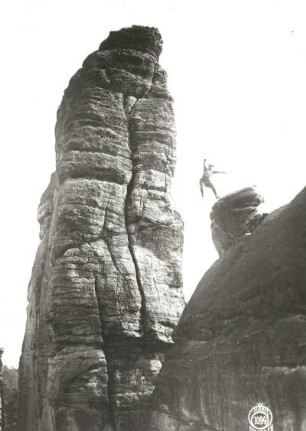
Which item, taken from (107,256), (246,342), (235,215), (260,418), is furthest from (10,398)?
(260,418)

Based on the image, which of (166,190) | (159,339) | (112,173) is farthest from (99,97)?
(159,339)

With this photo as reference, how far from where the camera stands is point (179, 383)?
13.8 meters

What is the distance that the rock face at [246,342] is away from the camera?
34.2ft

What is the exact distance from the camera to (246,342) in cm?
1155

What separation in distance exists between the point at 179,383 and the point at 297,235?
5076 millimetres

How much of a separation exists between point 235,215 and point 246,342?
5.43 meters

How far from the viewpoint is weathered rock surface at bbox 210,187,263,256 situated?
1595 cm

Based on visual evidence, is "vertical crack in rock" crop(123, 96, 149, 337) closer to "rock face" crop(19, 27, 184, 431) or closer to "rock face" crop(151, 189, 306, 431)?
"rock face" crop(19, 27, 184, 431)

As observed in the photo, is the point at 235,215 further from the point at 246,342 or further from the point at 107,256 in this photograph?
the point at 246,342

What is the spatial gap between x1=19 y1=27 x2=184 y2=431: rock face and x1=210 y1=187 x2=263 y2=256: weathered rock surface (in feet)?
6.95

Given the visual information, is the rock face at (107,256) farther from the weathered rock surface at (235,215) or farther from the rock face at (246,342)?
the weathered rock surface at (235,215)

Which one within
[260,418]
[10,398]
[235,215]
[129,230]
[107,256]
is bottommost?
[260,418]

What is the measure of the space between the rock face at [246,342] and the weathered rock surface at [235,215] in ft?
2.93

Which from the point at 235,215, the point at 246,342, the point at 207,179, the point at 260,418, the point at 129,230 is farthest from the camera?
the point at 207,179
